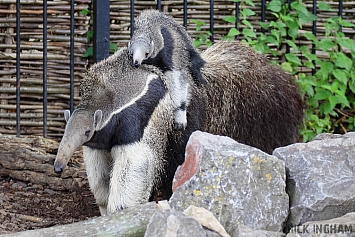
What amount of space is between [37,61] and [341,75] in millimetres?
3830

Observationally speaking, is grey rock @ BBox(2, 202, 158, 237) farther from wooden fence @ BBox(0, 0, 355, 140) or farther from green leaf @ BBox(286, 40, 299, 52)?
green leaf @ BBox(286, 40, 299, 52)

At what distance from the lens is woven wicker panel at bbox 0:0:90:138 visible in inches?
327

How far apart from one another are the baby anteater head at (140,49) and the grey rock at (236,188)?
1.15 m

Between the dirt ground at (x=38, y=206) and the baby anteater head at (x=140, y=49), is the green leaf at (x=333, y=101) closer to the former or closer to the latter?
the dirt ground at (x=38, y=206)

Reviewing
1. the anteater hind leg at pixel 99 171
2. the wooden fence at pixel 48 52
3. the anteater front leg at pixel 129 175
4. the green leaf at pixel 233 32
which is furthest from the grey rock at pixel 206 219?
the wooden fence at pixel 48 52

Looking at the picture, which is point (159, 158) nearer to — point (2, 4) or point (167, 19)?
point (167, 19)

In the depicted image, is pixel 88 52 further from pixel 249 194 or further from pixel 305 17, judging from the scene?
pixel 249 194

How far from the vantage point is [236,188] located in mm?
4465

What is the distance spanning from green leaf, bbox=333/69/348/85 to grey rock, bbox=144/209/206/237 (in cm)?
505

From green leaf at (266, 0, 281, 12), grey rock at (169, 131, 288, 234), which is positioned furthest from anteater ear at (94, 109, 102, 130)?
green leaf at (266, 0, 281, 12)

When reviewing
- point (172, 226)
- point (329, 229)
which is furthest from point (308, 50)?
point (172, 226)

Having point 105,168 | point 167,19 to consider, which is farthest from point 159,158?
point 167,19

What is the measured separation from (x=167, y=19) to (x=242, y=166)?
2.20 metres

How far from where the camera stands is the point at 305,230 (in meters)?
4.09
